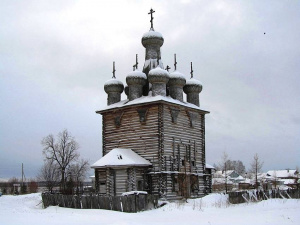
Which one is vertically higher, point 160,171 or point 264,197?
point 160,171

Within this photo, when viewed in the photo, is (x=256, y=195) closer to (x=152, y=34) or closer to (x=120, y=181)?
(x=120, y=181)

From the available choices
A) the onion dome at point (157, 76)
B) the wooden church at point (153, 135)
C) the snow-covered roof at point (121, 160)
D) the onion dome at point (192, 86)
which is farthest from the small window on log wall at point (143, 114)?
the onion dome at point (192, 86)

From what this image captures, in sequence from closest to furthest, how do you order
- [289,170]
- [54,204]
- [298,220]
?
[298,220] < [54,204] < [289,170]

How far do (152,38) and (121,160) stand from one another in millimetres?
11542

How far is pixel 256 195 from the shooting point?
29.0 m

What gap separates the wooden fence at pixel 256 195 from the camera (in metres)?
27.4

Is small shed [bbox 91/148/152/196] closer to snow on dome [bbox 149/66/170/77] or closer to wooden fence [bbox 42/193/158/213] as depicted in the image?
wooden fence [bbox 42/193/158/213]

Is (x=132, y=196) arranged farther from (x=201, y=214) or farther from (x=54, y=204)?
(x=54, y=204)

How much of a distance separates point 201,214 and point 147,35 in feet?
60.1

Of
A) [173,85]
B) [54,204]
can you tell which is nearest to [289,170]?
[173,85]

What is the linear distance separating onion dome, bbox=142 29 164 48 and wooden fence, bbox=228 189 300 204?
14.2 meters

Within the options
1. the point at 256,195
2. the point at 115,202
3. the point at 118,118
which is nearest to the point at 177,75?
the point at 118,118

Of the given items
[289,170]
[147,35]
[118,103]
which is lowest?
[289,170]

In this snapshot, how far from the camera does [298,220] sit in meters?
17.3
